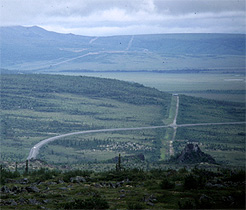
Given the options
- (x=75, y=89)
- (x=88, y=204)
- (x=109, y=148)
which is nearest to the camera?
(x=88, y=204)

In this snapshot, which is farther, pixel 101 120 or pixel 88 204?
→ pixel 101 120

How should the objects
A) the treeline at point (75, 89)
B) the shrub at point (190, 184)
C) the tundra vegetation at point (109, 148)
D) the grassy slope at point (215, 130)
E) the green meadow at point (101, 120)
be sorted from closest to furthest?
the tundra vegetation at point (109, 148)
the shrub at point (190, 184)
the green meadow at point (101, 120)
the grassy slope at point (215, 130)
the treeline at point (75, 89)

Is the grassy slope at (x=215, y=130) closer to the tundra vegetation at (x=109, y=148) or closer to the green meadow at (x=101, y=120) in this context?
the green meadow at (x=101, y=120)

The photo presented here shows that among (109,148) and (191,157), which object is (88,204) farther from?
(109,148)

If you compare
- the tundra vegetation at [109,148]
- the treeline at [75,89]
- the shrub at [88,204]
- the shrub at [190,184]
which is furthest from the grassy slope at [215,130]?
the shrub at [88,204]

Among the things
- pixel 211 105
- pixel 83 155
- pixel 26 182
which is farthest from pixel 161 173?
pixel 211 105

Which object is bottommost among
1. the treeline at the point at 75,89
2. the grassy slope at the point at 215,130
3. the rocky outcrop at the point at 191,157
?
the grassy slope at the point at 215,130

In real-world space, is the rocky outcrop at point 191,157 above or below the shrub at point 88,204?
below

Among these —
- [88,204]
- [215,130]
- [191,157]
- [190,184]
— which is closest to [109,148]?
[191,157]

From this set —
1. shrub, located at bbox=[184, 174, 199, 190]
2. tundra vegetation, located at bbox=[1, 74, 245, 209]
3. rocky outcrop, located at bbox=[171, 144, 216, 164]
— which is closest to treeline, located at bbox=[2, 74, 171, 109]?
tundra vegetation, located at bbox=[1, 74, 245, 209]

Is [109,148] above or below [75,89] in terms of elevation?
below

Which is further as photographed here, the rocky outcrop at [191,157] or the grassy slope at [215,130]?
the grassy slope at [215,130]
